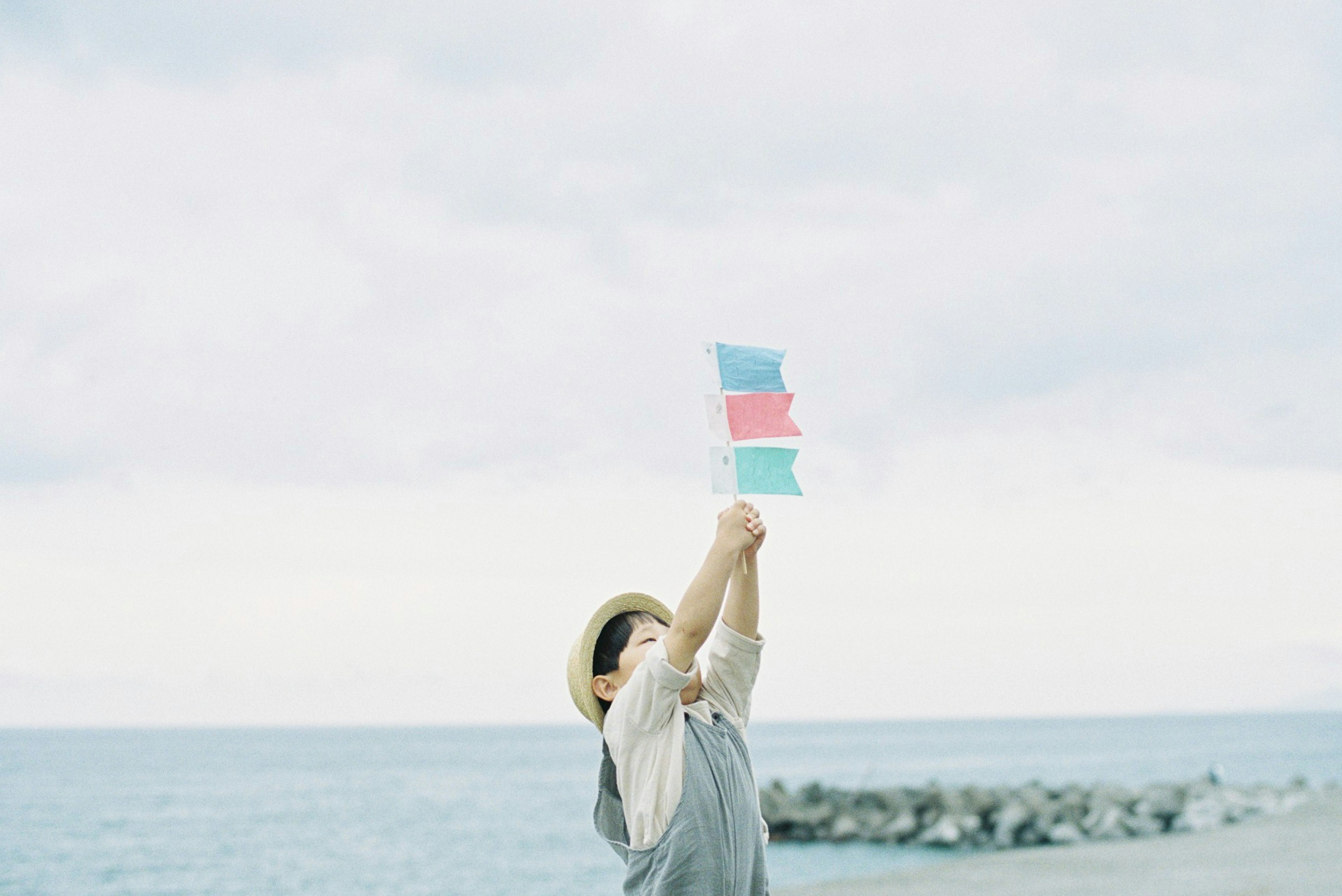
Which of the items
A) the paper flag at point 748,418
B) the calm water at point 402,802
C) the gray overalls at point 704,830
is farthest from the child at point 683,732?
the calm water at point 402,802

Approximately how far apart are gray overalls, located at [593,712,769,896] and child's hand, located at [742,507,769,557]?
1.17ft

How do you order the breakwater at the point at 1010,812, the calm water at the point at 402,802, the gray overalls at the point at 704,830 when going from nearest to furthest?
1. the gray overalls at the point at 704,830
2. the breakwater at the point at 1010,812
3. the calm water at the point at 402,802

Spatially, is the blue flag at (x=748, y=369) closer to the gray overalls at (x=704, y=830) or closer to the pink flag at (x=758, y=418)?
the pink flag at (x=758, y=418)

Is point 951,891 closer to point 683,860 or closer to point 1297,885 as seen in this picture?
point 1297,885

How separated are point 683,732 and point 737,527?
391 millimetres

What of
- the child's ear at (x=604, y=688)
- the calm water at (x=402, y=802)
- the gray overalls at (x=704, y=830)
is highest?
the child's ear at (x=604, y=688)

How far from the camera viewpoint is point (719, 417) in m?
2.46

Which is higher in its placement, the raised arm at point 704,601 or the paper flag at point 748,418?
the paper flag at point 748,418

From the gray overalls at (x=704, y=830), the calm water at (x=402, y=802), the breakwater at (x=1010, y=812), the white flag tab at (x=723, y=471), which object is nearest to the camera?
the gray overalls at (x=704, y=830)

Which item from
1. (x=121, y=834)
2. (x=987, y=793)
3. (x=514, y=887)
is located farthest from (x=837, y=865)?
(x=121, y=834)

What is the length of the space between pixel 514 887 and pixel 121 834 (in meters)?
20.7

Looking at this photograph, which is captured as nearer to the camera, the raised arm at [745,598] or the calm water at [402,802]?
the raised arm at [745,598]

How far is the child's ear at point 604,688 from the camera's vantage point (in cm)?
249

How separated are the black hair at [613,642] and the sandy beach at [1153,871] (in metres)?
6.95
